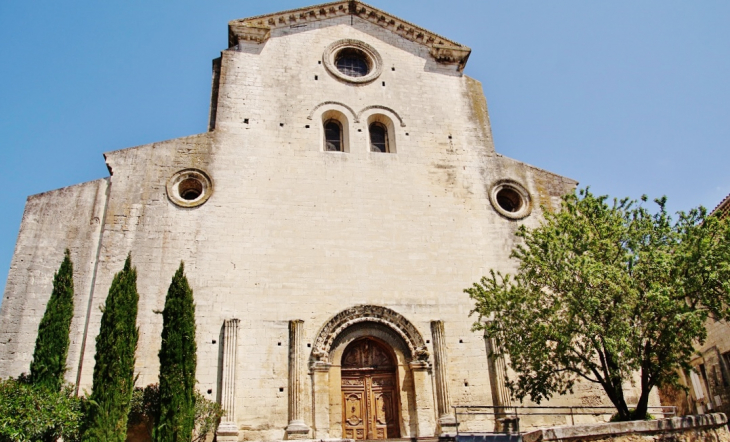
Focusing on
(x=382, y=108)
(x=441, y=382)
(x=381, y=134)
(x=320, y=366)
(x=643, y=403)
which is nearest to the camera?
(x=643, y=403)

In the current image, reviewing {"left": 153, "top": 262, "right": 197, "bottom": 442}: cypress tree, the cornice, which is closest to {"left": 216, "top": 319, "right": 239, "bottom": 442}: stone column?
{"left": 153, "top": 262, "right": 197, "bottom": 442}: cypress tree

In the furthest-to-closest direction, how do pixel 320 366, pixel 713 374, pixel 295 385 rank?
1. pixel 713 374
2. pixel 320 366
3. pixel 295 385

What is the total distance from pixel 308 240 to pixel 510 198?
259 inches

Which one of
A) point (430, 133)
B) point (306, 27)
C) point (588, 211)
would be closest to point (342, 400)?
point (588, 211)

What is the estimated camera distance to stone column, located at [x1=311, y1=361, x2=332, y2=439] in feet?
46.0

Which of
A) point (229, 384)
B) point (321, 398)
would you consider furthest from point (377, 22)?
point (229, 384)

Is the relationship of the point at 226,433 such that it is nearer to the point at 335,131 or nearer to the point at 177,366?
the point at 177,366

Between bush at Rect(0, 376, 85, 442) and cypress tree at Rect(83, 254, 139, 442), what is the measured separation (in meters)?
0.48

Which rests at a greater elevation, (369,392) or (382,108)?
(382,108)

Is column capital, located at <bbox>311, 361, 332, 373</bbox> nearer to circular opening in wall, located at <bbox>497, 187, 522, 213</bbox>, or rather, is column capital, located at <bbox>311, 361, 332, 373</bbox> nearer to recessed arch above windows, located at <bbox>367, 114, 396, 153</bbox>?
recessed arch above windows, located at <bbox>367, 114, 396, 153</bbox>

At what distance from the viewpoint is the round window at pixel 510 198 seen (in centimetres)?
1755

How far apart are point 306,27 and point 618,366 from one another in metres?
14.6

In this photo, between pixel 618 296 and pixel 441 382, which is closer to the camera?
pixel 618 296

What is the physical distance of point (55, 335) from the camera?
13.0 metres
